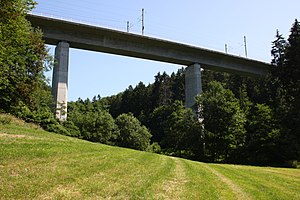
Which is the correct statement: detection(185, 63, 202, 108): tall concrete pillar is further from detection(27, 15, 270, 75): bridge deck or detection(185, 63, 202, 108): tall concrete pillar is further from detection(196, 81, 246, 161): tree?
detection(196, 81, 246, 161): tree

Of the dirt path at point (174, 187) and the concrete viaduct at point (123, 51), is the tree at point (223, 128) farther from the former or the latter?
the dirt path at point (174, 187)

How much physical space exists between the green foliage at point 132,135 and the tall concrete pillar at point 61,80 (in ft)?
95.8

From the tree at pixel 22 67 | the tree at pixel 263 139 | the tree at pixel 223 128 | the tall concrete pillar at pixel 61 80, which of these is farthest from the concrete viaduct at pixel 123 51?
the tree at pixel 263 139

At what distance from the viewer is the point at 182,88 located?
99.2 meters

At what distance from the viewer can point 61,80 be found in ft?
121

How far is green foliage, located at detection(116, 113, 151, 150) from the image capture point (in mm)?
63656

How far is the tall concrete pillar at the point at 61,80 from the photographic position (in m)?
35.6

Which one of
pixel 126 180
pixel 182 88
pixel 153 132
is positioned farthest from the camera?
pixel 182 88

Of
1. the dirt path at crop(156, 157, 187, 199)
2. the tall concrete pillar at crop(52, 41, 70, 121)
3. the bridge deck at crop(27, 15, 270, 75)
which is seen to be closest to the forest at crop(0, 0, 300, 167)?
the tall concrete pillar at crop(52, 41, 70, 121)

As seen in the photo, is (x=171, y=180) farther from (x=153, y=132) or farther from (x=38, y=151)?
(x=153, y=132)

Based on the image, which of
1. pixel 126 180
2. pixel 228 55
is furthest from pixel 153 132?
pixel 126 180

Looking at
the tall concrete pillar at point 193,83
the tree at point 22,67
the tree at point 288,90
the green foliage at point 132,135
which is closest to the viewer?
the tree at point 22,67

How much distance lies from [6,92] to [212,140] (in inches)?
923

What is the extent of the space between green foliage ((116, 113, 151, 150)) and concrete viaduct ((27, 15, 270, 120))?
1971 centimetres
